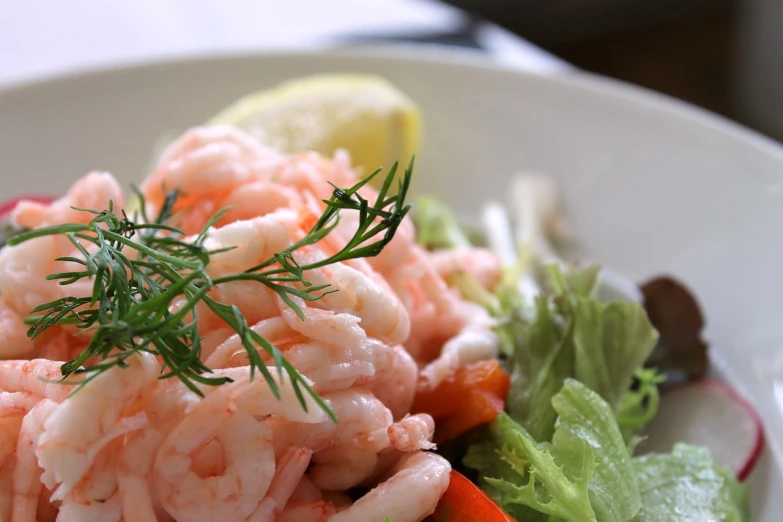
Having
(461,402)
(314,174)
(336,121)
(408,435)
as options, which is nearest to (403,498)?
(408,435)

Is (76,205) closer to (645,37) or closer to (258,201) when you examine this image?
Result: (258,201)

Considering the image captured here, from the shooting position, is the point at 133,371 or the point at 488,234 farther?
the point at 488,234

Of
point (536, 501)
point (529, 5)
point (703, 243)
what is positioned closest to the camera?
point (536, 501)

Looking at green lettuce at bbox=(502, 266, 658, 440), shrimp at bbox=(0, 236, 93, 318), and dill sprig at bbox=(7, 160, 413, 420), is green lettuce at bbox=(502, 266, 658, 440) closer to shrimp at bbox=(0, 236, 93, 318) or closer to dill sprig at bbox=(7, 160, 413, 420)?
dill sprig at bbox=(7, 160, 413, 420)

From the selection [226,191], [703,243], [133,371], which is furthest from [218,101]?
[133,371]

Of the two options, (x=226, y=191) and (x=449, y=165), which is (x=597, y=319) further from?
(x=449, y=165)

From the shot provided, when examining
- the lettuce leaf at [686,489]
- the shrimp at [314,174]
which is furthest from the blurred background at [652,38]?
the lettuce leaf at [686,489]

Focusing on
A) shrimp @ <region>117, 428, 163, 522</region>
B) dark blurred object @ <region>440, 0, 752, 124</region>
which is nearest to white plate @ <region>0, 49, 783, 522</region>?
shrimp @ <region>117, 428, 163, 522</region>

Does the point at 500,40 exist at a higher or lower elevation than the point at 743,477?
higher
